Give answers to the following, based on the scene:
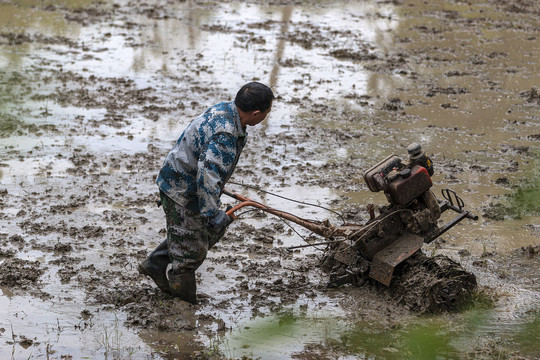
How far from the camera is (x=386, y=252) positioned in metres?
5.34

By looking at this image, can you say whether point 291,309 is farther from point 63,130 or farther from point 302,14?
point 302,14

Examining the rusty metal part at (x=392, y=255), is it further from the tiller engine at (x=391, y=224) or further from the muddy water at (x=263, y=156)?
the muddy water at (x=263, y=156)

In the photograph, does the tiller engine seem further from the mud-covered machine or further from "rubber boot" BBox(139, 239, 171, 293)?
"rubber boot" BBox(139, 239, 171, 293)

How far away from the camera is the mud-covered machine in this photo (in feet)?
16.9

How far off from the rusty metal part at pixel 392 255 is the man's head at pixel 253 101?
1434 millimetres

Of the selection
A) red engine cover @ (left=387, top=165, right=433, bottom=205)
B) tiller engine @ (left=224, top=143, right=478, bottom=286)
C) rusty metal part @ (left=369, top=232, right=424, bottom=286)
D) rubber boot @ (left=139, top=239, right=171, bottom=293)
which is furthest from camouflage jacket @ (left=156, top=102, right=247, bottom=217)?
rusty metal part @ (left=369, top=232, right=424, bottom=286)

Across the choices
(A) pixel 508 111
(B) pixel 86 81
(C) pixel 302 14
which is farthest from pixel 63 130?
(C) pixel 302 14

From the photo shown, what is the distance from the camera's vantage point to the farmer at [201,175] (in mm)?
4629

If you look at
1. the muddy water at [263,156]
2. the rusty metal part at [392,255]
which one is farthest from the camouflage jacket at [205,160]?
the rusty metal part at [392,255]

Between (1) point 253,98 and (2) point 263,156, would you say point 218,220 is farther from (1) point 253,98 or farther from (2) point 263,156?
(2) point 263,156

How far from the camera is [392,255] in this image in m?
5.27

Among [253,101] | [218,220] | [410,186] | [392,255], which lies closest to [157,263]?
[218,220]

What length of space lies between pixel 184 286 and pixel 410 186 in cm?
179

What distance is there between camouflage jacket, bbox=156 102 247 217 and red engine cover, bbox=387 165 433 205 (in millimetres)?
1156
